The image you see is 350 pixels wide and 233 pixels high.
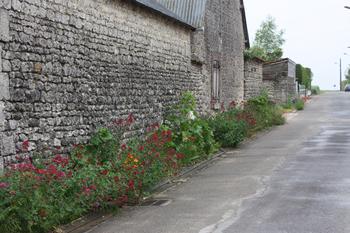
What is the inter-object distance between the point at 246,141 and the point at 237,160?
515 centimetres

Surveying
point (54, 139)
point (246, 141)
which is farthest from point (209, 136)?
point (54, 139)

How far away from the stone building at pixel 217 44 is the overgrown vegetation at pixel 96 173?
4119 millimetres

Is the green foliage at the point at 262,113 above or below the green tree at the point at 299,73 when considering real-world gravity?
below

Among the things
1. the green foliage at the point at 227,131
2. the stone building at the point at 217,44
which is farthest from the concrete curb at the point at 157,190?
the stone building at the point at 217,44

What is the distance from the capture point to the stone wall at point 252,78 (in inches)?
1115

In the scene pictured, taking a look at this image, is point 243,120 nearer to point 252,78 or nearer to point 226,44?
point 226,44

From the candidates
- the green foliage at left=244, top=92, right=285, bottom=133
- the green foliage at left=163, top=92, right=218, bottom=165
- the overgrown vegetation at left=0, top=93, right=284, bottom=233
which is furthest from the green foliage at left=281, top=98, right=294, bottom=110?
the overgrown vegetation at left=0, top=93, right=284, bottom=233

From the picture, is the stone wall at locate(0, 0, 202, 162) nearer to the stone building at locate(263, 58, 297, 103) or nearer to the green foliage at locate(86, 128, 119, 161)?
the green foliage at locate(86, 128, 119, 161)

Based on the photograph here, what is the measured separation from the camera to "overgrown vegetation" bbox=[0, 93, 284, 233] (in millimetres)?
6535

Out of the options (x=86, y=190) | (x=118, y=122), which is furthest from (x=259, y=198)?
(x=118, y=122)

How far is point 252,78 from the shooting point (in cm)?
2938

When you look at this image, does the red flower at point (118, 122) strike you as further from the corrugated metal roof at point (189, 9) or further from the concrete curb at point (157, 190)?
the corrugated metal roof at point (189, 9)

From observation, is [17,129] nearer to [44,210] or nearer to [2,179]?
[2,179]

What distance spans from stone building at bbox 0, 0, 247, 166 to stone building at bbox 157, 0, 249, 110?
941 millimetres
